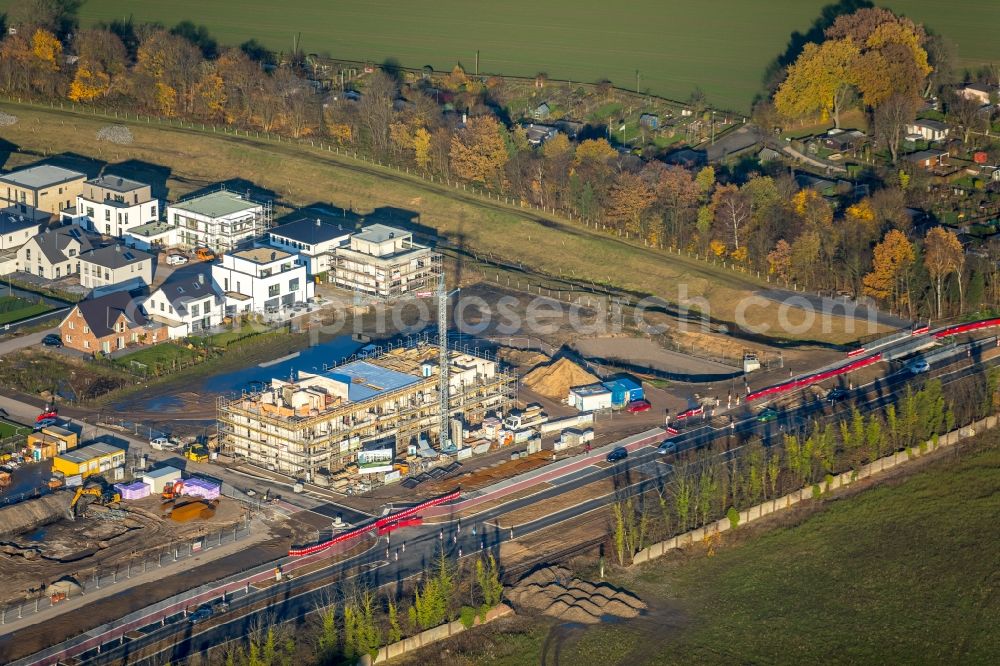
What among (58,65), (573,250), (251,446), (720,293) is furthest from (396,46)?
(251,446)

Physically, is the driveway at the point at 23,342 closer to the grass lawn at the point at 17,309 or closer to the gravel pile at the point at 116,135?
the grass lawn at the point at 17,309

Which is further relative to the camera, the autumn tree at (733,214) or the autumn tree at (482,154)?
the autumn tree at (482,154)

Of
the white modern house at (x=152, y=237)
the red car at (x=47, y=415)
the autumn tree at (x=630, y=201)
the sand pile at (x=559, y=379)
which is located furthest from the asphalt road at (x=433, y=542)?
the white modern house at (x=152, y=237)

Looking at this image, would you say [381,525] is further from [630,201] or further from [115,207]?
[115,207]

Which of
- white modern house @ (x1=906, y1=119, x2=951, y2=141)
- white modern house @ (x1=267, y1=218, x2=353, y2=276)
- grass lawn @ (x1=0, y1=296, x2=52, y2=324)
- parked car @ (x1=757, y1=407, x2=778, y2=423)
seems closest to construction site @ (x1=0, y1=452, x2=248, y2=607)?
grass lawn @ (x1=0, y1=296, x2=52, y2=324)

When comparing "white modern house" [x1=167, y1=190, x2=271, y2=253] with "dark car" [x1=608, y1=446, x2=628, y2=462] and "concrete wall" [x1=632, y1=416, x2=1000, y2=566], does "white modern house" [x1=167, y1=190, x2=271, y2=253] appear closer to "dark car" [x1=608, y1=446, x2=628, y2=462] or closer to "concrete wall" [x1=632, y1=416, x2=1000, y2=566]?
"dark car" [x1=608, y1=446, x2=628, y2=462]
